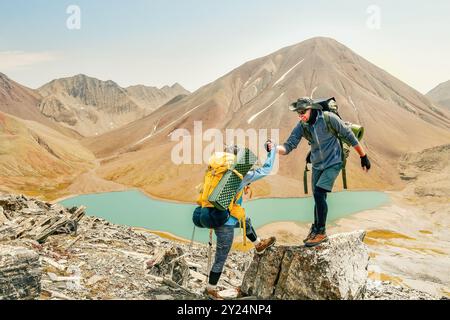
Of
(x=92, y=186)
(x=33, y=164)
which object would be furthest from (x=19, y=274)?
(x=33, y=164)

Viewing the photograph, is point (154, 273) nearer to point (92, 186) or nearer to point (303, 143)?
point (92, 186)

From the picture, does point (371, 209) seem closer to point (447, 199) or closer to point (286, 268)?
point (447, 199)

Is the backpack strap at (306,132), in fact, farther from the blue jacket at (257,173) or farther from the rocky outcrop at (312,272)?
the rocky outcrop at (312,272)

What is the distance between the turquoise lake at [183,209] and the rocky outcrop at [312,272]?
51.9 metres

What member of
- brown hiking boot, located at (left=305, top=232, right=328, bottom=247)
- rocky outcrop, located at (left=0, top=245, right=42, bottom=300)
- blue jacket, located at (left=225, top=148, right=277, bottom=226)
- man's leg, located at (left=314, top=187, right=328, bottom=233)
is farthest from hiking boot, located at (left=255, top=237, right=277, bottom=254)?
rocky outcrop, located at (left=0, top=245, right=42, bottom=300)

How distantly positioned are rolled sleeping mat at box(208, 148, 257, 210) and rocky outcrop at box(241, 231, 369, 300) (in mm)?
2378

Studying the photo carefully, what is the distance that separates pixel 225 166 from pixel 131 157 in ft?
508

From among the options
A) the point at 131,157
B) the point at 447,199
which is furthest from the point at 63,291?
the point at 131,157

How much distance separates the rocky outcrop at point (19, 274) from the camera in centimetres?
772

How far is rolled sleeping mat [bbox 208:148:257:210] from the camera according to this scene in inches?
314

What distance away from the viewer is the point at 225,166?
813 cm

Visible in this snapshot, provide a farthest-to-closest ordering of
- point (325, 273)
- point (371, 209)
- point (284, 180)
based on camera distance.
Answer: point (284, 180)
point (371, 209)
point (325, 273)

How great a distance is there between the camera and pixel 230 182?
8.07 m
